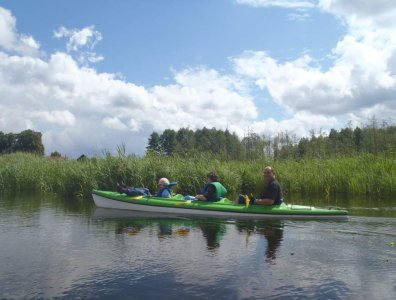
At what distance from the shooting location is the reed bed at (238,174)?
1556 centimetres

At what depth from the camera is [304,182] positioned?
16.4 meters

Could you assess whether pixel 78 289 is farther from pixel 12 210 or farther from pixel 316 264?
pixel 12 210

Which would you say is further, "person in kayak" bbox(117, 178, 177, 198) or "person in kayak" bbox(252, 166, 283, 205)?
"person in kayak" bbox(117, 178, 177, 198)

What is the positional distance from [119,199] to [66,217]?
164 centimetres

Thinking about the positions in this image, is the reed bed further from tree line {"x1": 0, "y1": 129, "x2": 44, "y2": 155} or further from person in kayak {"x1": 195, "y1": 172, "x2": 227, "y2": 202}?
tree line {"x1": 0, "y1": 129, "x2": 44, "y2": 155}

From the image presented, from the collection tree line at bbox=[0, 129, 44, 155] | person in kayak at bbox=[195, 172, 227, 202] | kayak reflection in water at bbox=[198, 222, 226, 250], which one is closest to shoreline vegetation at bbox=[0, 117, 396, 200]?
person in kayak at bbox=[195, 172, 227, 202]

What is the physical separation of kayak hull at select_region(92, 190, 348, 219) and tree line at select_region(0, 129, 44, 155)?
52.3m

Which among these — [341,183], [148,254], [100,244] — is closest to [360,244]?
[148,254]

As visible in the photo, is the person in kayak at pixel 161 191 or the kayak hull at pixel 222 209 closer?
the kayak hull at pixel 222 209

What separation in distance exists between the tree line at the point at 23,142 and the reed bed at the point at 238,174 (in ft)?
153

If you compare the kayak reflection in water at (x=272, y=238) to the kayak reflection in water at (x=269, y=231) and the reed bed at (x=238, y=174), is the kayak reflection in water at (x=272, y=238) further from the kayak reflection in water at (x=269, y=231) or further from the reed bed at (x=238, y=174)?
the reed bed at (x=238, y=174)

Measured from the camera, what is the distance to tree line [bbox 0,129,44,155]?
200ft

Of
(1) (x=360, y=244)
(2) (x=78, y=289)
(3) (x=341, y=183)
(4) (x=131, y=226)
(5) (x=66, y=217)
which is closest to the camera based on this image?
(2) (x=78, y=289)

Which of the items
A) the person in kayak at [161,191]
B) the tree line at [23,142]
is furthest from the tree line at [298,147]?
the tree line at [23,142]
